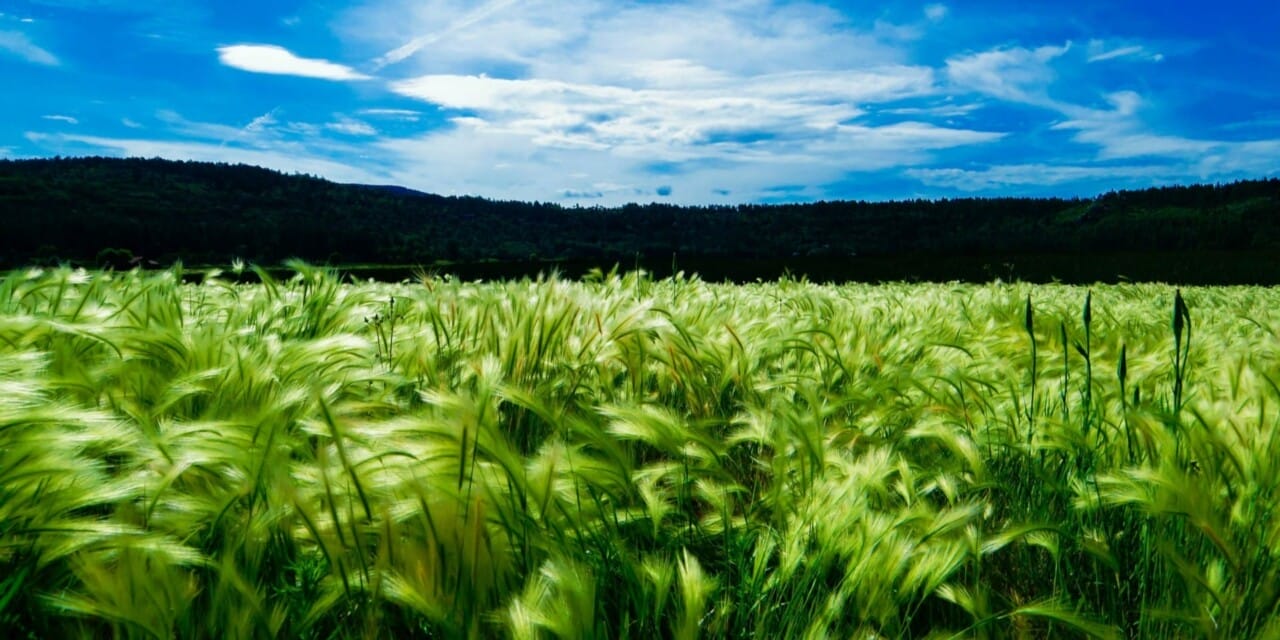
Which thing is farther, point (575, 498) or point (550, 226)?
point (550, 226)

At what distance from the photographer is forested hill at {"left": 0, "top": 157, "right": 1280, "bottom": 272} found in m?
74.9

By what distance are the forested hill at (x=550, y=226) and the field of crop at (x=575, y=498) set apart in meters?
61.1

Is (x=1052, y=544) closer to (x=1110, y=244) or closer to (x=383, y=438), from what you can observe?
(x=383, y=438)

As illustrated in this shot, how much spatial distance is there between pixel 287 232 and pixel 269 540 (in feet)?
327

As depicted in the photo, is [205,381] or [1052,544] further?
[205,381]

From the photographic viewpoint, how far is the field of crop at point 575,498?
114 centimetres

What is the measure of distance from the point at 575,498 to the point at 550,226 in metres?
93.8

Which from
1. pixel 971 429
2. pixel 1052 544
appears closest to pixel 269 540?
pixel 1052 544

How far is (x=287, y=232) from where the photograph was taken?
298 feet

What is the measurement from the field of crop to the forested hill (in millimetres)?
61094

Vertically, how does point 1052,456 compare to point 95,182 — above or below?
below

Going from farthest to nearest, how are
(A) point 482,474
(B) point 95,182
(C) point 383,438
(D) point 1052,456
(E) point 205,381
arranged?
(B) point 95,182, (D) point 1052,456, (E) point 205,381, (C) point 383,438, (A) point 482,474

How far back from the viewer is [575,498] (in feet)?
4.69

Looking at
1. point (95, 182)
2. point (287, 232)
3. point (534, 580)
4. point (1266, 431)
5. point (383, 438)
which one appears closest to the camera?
point (534, 580)
